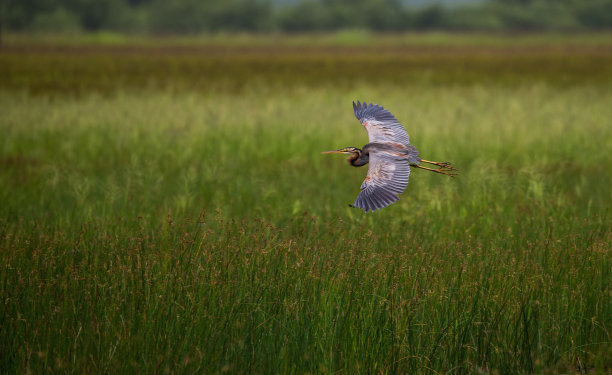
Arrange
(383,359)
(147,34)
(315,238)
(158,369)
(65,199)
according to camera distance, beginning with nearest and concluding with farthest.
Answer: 1. (158,369)
2. (383,359)
3. (315,238)
4. (65,199)
5. (147,34)

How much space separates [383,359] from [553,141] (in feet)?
26.1

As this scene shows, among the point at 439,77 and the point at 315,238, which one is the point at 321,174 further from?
the point at 439,77

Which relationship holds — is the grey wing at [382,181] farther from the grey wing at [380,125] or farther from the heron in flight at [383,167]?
the grey wing at [380,125]

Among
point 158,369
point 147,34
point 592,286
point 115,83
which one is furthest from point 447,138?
point 147,34

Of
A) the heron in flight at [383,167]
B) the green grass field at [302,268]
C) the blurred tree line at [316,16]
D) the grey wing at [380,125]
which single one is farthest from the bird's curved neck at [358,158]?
the blurred tree line at [316,16]

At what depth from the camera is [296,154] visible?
34.9 feet

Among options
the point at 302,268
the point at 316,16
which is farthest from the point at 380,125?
the point at 316,16

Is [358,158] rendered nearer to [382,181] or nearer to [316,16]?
[382,181]

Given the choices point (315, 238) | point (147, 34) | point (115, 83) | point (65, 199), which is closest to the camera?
point (315, 238)

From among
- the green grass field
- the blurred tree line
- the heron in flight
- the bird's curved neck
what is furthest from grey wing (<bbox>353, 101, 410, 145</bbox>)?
the blurred tree line

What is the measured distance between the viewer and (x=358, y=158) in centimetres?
389

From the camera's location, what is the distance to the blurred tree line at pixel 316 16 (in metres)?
96.9

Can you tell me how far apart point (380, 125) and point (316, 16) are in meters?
101

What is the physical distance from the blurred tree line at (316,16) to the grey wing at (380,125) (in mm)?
95407
